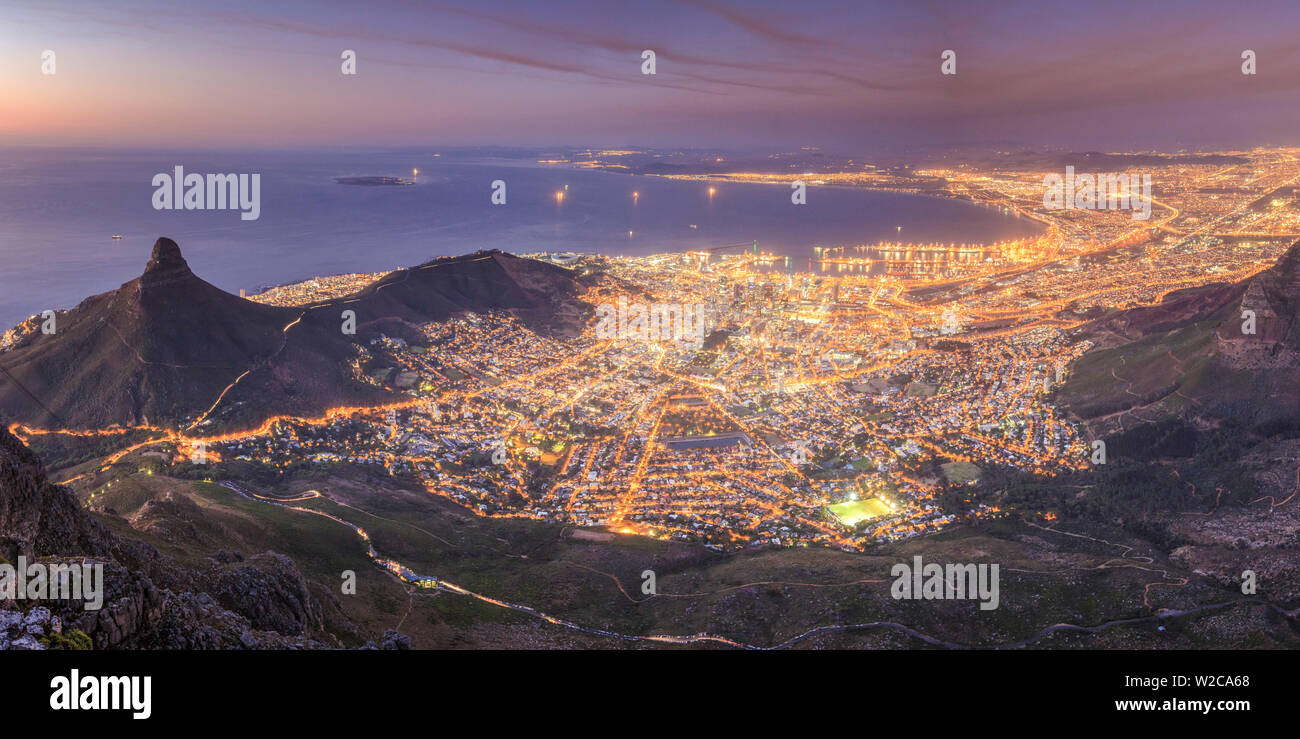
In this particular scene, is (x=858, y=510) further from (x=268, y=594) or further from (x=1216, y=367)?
(x=268, y=594)

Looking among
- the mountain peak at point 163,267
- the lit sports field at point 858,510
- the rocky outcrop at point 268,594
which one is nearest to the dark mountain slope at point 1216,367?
the lit sports field at point 858,510

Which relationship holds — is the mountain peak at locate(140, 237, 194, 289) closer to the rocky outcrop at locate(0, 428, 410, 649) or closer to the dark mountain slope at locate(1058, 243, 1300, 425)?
the rocky outcrop at locate(0, 428, 410, 649)

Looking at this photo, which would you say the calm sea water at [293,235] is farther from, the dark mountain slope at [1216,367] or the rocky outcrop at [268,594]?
the dark mountain slope at [1216,367]

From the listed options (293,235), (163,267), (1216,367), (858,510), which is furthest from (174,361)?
(293,235)

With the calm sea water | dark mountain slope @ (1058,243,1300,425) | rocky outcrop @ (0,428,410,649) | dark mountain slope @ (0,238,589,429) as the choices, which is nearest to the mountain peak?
dark mountain slope @ (0,238,589,429)
